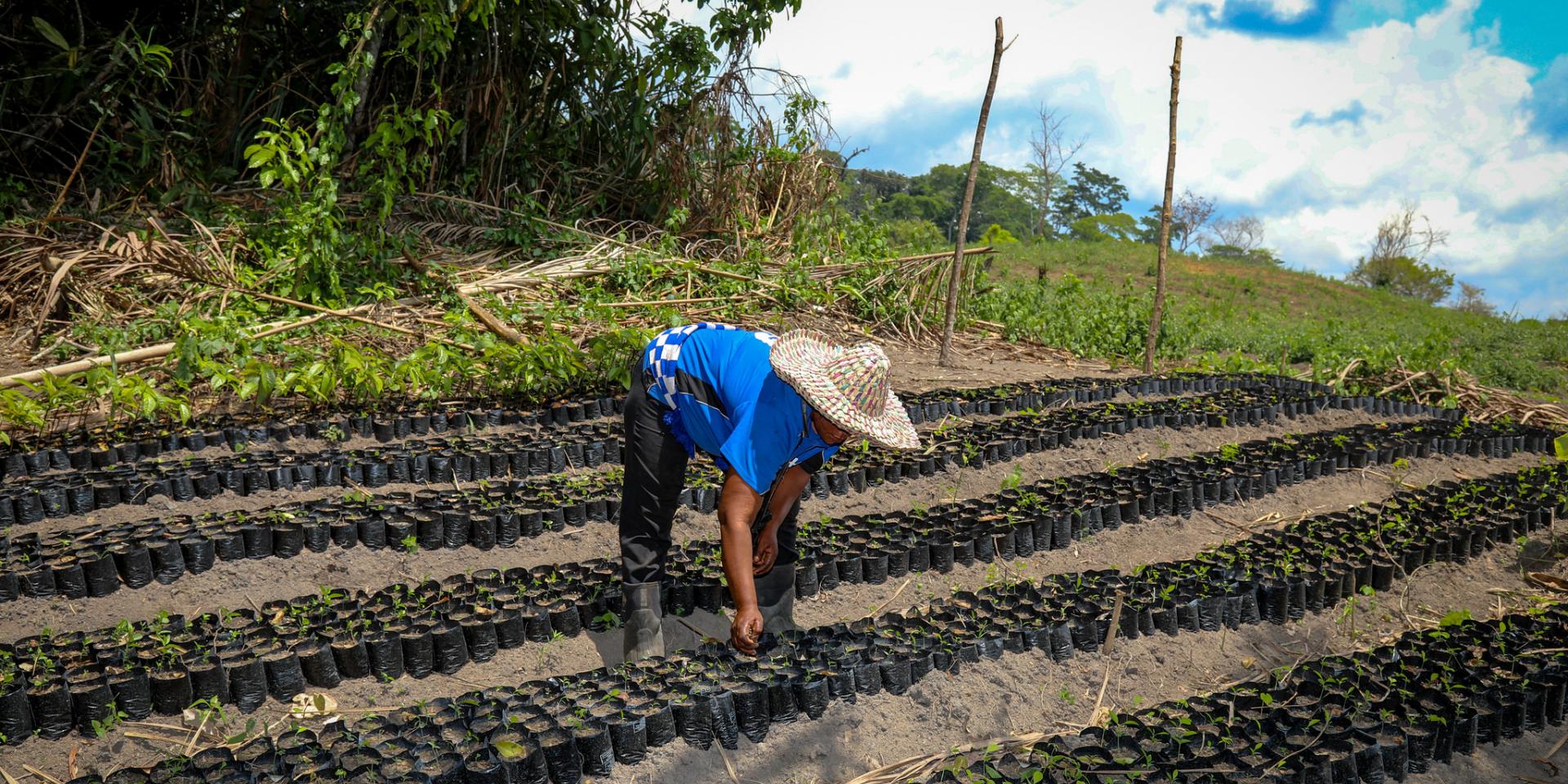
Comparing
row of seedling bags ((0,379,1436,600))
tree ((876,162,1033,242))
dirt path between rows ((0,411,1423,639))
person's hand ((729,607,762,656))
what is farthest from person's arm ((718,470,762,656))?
tree ((876,162,1033,242))

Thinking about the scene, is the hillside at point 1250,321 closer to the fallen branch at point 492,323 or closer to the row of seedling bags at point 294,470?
the fallen branch at point 492,323

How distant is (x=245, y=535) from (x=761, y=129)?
771 cm

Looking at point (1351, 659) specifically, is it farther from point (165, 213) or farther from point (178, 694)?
point (165, 213)

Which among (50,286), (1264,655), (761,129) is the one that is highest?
(761,129)

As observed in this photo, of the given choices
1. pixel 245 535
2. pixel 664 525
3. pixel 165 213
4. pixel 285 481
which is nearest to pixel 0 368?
pixel 165 213

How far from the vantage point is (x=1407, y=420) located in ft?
25.2

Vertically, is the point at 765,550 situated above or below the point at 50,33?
below

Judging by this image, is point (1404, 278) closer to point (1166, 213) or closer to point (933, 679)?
point (1166, 213)

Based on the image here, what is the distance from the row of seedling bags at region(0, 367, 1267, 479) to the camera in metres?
5.10

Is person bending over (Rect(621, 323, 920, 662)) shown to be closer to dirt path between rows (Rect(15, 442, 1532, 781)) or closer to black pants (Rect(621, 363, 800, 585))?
black pants (Rect(621, 363, 800, 585))

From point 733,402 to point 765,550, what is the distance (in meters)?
0.61

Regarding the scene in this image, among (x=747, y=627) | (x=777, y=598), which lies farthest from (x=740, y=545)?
(x=777, y=598)

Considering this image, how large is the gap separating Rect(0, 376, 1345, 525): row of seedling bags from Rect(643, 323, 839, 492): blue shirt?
2360 mm

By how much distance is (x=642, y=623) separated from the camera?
321 centimetres
